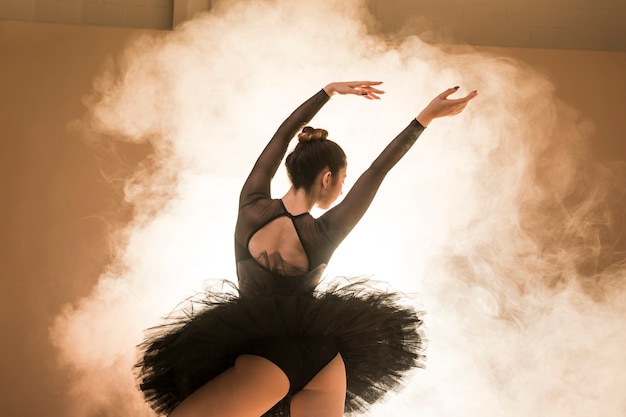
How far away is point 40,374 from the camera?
3760 mm

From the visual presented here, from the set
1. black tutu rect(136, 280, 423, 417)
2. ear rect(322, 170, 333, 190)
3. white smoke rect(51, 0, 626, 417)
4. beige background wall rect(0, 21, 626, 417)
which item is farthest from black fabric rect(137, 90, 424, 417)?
beige background wall rect(0, 21, 626, 417)

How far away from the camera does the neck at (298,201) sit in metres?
2.43

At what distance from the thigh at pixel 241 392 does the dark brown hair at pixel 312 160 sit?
0.74 meters

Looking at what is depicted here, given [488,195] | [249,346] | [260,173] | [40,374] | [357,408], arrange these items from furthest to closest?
[488,195] → [40,374] → [260,173] → [357,408] → [249,346]

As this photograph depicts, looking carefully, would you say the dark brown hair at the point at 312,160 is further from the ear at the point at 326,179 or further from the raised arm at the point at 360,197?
the raised arm at the point at 360,197

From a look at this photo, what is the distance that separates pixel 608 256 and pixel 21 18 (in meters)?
3.71

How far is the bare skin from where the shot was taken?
73.0 inches

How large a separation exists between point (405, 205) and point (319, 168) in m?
1.64

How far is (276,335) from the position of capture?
200 cm

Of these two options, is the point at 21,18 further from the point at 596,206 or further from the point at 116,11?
the point at 596,206

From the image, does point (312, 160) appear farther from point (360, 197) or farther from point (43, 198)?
point (43, 198)

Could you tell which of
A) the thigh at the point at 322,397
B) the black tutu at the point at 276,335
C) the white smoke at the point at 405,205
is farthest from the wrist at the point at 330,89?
the white smoke at the point at 405,205

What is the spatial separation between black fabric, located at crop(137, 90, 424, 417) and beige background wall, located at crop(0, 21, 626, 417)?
176cm

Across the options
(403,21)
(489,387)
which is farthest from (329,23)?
(489,387)
